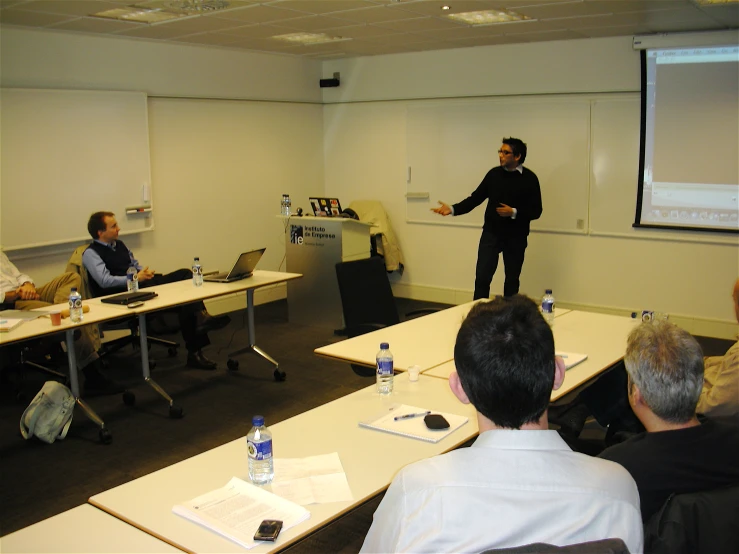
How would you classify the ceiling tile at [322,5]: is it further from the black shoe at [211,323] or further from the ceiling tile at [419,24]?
the black shoe at [211,323]

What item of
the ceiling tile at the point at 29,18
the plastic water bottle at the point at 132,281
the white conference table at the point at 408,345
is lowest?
the white conference table at the point at 408,345

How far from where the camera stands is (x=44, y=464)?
3.99 m

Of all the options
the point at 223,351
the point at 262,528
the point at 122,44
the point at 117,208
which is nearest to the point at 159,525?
the point at 262,528

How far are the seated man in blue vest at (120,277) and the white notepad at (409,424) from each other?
2993 mm

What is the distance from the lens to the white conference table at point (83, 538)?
1755 millimetres

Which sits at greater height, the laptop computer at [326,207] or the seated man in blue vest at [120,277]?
the laptop computer at [326,207]

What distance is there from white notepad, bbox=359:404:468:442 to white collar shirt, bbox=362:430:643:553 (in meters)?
1.01

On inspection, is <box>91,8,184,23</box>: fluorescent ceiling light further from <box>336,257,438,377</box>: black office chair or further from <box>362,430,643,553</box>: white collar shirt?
<box>362,430,643,553</box>: white collar shirt

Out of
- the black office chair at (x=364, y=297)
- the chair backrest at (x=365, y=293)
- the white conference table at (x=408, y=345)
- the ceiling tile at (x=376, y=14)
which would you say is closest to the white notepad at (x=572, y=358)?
the white conference table at (x=408, y=345)

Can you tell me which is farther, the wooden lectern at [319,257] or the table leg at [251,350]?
the wooden lectern at [319,257]

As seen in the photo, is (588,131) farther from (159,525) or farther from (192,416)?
(159,525)

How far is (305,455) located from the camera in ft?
7.57

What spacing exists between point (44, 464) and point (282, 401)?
1.55 meters

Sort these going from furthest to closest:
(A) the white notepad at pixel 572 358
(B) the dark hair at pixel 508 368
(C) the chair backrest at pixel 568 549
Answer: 1. (A) the white notepad at pixel 572 358
2. (B) the dark hair at pixel 508 368
3. (C) the chair backrest at pixel 568 549
